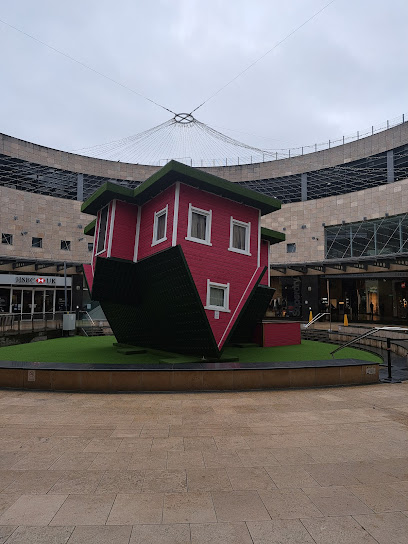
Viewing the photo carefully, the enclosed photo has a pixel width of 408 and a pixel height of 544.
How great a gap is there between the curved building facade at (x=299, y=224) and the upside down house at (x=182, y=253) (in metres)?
23.1

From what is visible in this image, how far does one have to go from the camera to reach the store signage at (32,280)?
35812mm

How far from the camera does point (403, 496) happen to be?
4.68 m

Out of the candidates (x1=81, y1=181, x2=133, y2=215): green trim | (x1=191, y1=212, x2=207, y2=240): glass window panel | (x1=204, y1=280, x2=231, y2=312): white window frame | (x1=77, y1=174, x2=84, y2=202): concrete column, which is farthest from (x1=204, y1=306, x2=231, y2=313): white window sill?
(x1=77, y1=174, x2=84, y2=202): concrete column

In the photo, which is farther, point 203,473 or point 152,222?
point 152,222

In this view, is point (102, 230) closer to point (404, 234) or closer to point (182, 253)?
point (182, 253)

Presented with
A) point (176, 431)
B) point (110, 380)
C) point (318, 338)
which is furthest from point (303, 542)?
point (318, 338)

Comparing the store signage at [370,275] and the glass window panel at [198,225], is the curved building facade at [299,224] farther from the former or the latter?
the glass window panel at [198,225]

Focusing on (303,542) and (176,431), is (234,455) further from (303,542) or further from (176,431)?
(303,542)

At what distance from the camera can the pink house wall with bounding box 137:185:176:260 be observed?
13.8 m

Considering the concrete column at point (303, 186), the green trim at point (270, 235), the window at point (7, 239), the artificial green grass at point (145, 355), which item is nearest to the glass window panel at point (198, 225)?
the artificial green grass at point (145, 355)

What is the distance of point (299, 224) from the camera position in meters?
42.2

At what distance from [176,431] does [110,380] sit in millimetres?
4300

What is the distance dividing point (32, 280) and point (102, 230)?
83.4 ft

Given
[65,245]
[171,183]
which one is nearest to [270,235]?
[171,183]
